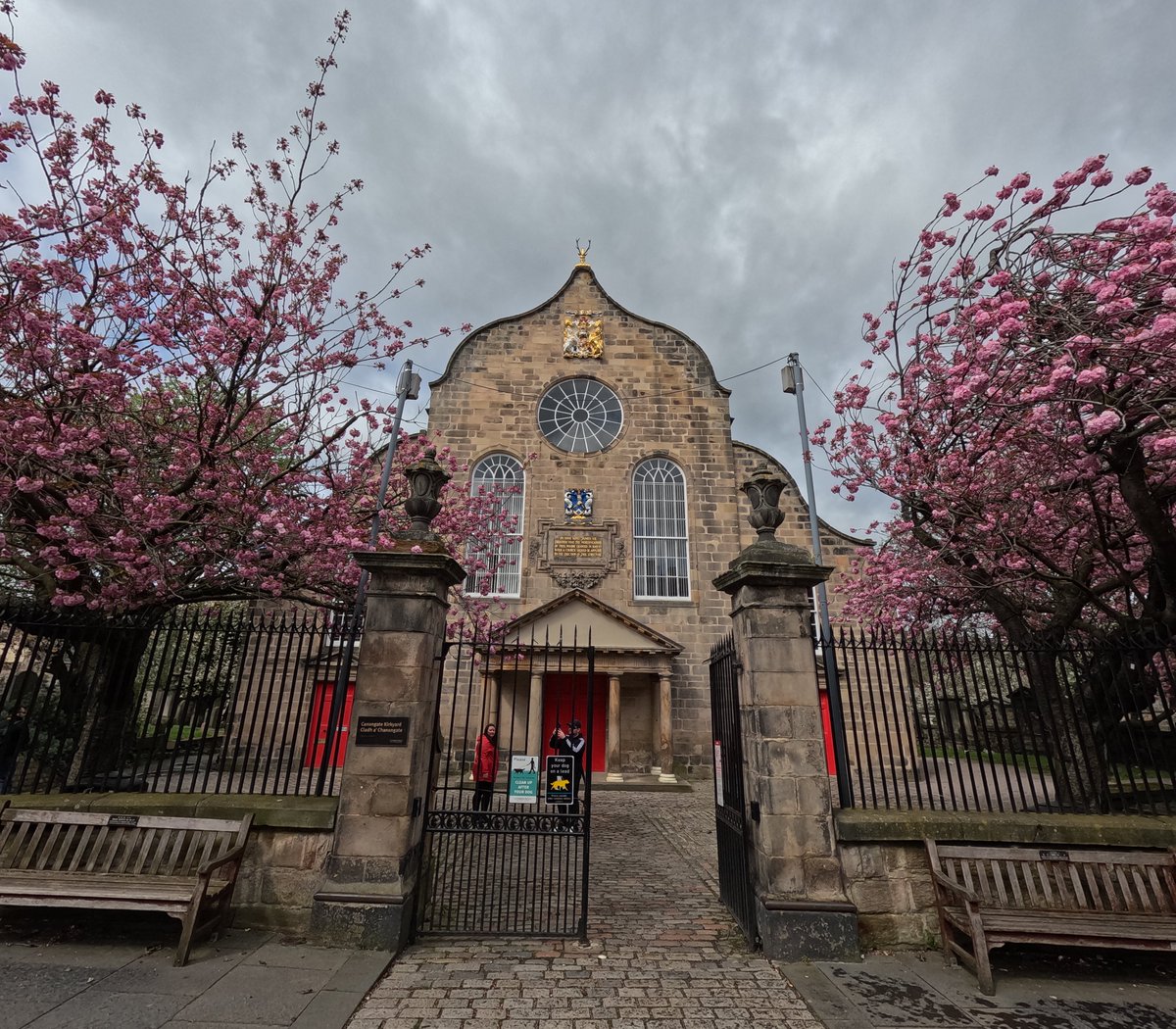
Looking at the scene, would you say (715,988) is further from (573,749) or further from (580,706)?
(580,706)

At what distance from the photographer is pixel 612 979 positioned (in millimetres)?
4668

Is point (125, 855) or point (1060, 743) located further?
point (1060, 743)

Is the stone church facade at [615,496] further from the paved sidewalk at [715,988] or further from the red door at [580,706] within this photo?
the paved sidewalk at [715,988]

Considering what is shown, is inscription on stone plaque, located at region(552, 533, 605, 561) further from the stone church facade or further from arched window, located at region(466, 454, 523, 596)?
arched window, located at region(466, 454, 523, 596)

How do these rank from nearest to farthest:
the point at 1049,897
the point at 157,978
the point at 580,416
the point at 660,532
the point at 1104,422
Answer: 1. the point at 157,978
2. the point at 1104,422
3. the point at 1049,897
4. the point at 660,532
5. the point at 580,416

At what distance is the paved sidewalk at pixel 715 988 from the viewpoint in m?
4.09

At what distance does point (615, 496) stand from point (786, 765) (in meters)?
13.8

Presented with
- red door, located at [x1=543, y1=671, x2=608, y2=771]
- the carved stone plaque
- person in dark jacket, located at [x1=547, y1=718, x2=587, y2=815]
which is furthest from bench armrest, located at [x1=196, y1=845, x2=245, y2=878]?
the carved stone plaque

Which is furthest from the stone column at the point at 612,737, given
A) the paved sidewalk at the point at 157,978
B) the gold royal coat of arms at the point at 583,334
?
the paved sidewalk at the point at 157,978

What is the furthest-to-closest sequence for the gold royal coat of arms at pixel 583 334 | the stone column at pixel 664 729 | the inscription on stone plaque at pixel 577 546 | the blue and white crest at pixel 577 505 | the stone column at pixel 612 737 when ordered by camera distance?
the gold royal coat of arms at pixel 583 334 → the blue and white crest at pixel 577 505 → the inscription on stone plaque at pixel 577 546 → the stone column at pixel 612 737 → the stone column at pixel 664 729

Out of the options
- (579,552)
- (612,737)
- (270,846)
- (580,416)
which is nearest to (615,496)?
(579,552)

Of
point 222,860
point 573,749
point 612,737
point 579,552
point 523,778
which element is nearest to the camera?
point 222,860

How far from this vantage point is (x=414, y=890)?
17.9ft

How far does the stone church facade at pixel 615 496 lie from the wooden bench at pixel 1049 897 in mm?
10634
